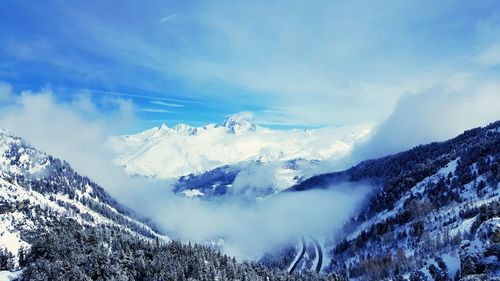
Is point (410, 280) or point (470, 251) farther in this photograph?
point (410, 280)

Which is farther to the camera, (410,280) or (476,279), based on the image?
(410,280)

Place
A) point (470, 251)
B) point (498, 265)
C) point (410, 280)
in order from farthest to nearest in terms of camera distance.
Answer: point (410, 280) → point (470, 251) → point (498, 265)

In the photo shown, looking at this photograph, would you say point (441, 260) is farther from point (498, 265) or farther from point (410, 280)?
point (498, 265)

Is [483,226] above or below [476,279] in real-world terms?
above

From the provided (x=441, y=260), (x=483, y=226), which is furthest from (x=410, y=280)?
(x=483, y=226)

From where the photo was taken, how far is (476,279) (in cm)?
8512

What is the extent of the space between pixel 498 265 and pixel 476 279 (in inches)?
1177

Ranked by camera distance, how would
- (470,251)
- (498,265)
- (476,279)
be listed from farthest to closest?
(470,251), (498,265), (476,279)

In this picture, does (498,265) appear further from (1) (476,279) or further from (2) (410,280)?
(2) (410,280)

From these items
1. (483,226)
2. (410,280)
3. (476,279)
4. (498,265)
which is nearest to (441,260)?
(410,280)

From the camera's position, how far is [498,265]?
108 metres

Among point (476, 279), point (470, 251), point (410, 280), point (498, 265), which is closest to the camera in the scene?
point (476, 279)

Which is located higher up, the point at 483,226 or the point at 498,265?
the point at 483,226

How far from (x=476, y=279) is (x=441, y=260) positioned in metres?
127
